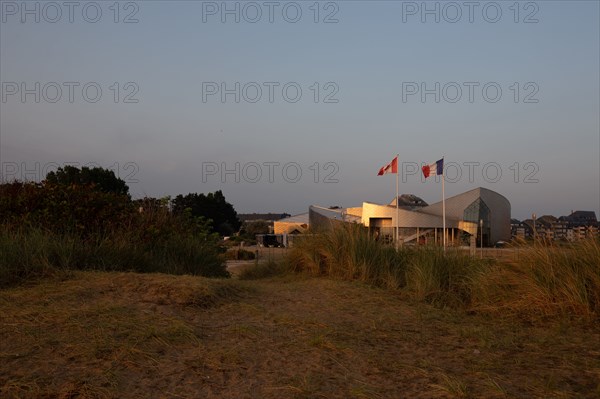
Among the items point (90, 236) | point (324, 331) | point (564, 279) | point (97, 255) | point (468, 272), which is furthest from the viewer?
point (90, 236)

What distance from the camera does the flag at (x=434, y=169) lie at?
29031mm

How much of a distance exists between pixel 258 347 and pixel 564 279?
4230mm

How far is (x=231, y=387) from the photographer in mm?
4230

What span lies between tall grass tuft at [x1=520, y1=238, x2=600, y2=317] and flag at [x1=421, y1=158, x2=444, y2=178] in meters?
21.4

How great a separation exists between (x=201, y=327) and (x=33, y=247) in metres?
3.97

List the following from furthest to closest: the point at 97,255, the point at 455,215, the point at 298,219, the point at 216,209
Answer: the point at 298,219, the point at 216,209, the point at 455,215, the point at 97,255

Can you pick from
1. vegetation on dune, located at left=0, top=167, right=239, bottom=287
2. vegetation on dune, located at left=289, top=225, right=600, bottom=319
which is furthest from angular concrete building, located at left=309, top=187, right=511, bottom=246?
vegetation on dune, located at left=289, top=225, right=600, bottom=319

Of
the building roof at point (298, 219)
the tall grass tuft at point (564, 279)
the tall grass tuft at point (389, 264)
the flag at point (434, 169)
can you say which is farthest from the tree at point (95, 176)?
the building roof at point (298, 219)

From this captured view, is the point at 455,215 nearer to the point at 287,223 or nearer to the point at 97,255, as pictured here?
the point at 287,223

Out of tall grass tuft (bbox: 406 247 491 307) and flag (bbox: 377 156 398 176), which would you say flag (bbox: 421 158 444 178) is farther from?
tall grass tuft (bbox: 406 247 491 307)

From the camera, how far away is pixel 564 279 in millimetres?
7324

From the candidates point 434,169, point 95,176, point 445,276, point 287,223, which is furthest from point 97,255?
point 287,223

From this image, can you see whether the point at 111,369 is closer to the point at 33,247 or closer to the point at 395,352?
the point at 395,352

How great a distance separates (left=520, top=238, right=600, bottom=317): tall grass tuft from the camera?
7.07 metres
